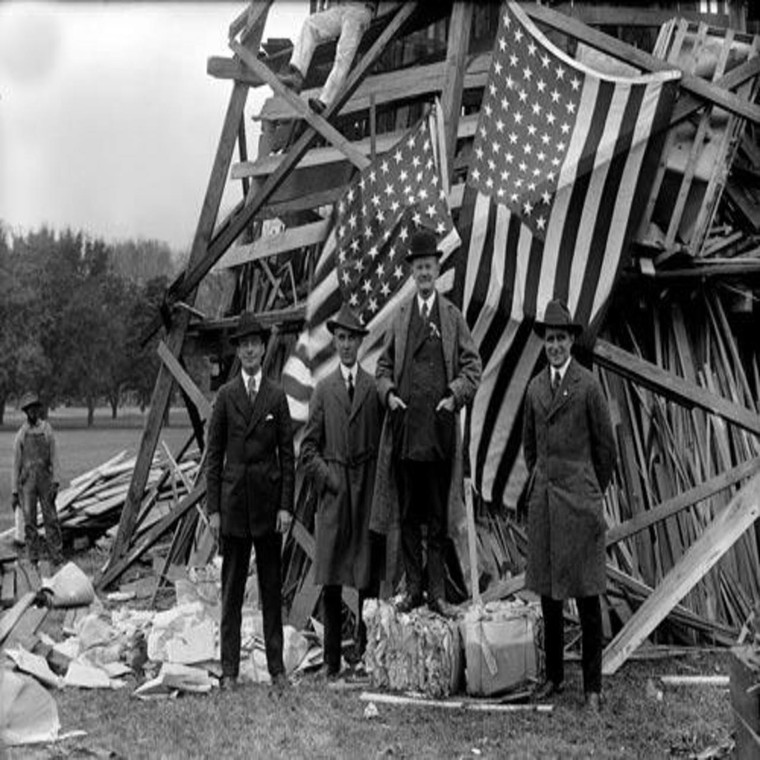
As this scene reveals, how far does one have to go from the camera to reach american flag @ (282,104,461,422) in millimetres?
8570

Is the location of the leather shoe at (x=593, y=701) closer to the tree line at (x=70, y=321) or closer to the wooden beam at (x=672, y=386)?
→ the wooden beam at (x=672, y=386)

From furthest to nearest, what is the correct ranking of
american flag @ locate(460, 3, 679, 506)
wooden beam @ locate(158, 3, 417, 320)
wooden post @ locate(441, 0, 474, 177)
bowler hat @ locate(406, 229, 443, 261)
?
wooden beam @ locate(158, 3, 417, 320) → wooden post @ locate(441, 0, 474, 177) → american flag @ locate(460, 3, 679, 506) → bowler hat @ locate(406, 229, 443, 261)

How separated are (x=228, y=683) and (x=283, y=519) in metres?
1.19

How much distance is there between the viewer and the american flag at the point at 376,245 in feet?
28.1

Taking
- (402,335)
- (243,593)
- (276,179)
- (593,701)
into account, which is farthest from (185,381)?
(593,701)

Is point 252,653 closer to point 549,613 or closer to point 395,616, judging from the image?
point 395,616

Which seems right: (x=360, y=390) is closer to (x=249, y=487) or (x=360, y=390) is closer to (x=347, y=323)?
(x=347, y=323)

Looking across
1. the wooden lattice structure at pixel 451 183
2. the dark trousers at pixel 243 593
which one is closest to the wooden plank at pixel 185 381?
the wooden lattice structure at pixel 451 183

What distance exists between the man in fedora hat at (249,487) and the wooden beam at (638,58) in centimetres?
351

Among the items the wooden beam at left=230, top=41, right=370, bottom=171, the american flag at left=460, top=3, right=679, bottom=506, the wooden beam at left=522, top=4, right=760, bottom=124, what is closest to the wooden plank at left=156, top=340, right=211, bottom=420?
the wooden beam at left=230, top=41, right=370, bottom=171

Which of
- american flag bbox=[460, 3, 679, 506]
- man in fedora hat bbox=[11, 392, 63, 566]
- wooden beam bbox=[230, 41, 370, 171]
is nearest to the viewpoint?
american flag bbox=[460, 3, 679, 506]

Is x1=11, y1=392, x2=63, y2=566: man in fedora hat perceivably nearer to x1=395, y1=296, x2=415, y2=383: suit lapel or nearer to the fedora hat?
the fedora hat

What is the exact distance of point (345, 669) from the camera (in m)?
7.90

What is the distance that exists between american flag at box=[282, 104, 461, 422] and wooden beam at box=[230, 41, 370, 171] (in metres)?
0.43
